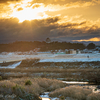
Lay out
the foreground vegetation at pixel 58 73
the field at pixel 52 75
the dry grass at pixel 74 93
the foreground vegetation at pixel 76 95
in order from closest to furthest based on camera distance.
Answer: the foreground vegetation at pixel 76 95 < the dry grass at pixel 74 93 < the field at pixel 52 75 < the foreground vegetation at pixel 58 73

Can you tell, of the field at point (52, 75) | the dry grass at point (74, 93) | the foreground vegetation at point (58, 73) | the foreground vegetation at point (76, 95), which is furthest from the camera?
the foreground vegetation at point (58, 73)

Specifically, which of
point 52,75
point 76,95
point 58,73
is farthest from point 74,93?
point 58,73

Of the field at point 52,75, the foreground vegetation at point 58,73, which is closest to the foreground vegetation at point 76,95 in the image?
the field at point 52,75

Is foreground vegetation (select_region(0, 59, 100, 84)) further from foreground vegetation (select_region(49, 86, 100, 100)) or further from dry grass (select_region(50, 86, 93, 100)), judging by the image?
foreground vegetation (select_region(49, 86, 100, 100))

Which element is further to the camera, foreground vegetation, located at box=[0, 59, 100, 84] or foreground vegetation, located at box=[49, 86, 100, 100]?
foreground vegetation, located at box=[0, 59, 100, 84]

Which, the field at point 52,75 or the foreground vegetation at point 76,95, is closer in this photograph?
the foreground vegetation at point 76,95

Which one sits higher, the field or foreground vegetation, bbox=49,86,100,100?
foreground vegetation, bbox=49,86,100,100

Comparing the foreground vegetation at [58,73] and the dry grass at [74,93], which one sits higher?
the dry grass at [74,93]

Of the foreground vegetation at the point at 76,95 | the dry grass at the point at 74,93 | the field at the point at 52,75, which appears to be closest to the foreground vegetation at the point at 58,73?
the field at the point at 52,75

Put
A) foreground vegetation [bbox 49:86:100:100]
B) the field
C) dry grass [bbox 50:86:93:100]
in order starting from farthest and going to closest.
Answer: the field, dry grass [bbox 50:86:93:100], foreground vegetation [bbox 49:86:100:100]

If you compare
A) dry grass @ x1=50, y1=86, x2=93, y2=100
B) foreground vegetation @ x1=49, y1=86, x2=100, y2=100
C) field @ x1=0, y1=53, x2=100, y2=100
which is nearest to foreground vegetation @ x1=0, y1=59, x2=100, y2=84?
field @ x1=0, y1=53, x2=100, y2=100

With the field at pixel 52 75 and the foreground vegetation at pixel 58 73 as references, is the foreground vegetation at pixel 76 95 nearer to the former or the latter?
the field at pixel 52 75

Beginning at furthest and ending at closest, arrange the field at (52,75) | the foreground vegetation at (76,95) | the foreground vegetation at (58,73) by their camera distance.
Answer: the foreground vegetation at (58,73) < the field at (52,75) < the foreground vegetation at (76,95)

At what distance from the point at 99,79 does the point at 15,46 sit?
140 m
